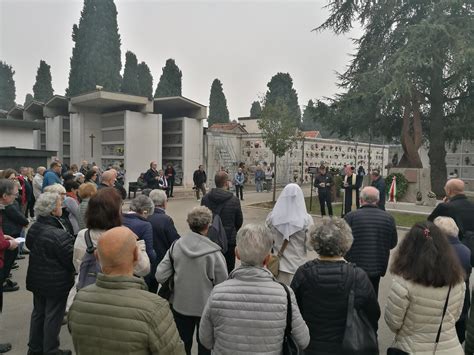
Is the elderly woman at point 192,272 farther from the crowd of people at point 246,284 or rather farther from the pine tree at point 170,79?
the pine tree at point 170,79

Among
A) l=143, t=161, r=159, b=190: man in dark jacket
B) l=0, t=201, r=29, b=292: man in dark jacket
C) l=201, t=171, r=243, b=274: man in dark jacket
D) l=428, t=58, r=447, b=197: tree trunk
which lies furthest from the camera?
l=428, t=58, r=447, b=197: tree trunk

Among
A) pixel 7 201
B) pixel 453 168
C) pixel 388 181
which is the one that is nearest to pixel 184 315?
pixel 7 201

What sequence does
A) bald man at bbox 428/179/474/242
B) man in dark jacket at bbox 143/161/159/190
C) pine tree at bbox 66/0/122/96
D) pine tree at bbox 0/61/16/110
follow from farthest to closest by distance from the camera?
pine tree at bbox 0/61/16/110, pine tree at bbox 66/0/122/96, man in dark jacket at bbox 143/161/159/190, bald man at bbox 428/179/474/242

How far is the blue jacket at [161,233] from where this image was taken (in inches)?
181

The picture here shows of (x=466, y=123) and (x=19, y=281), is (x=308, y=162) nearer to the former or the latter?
(x=466, y=123)

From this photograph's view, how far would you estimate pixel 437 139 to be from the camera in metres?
22.3

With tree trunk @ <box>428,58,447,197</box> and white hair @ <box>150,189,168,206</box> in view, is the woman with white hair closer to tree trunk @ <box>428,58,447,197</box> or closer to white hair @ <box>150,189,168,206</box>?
white hair @ <box>150,189,168,206</box>

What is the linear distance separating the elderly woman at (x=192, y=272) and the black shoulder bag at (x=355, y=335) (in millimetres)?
1222

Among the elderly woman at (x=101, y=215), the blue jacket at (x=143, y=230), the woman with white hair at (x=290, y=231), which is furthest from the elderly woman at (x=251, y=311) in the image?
the woman with white hair at (x=290, y=231)

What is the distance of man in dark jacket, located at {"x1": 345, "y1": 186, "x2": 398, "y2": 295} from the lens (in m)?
4.56

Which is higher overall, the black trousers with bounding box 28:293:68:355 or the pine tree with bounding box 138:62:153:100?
the pine tree with bounding box 138:62:153:100

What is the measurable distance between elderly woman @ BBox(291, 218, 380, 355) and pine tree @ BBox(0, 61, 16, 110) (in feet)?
275

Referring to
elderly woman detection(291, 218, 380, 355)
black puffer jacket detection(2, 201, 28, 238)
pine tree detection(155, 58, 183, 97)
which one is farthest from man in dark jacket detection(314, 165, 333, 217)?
pine tree detection(155, 58, 183, 97)

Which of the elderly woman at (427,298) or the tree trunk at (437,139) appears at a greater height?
the tree trunk at (437,139)
